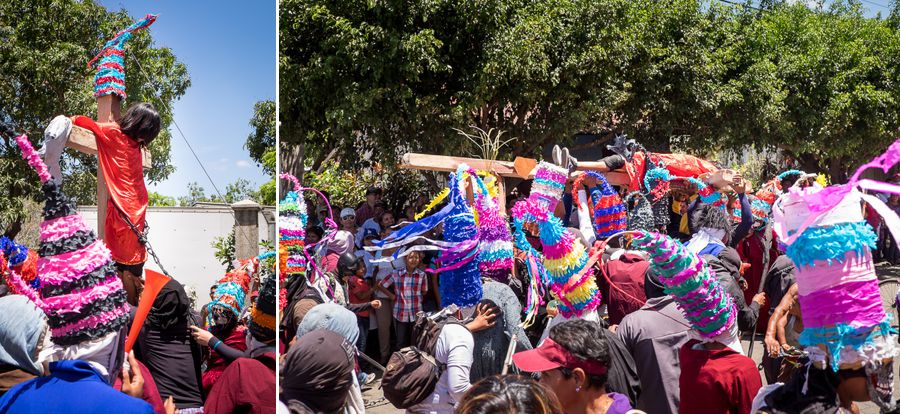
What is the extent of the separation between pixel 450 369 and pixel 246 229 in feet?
3.90

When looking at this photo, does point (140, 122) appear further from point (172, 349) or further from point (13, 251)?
point (172, 349)

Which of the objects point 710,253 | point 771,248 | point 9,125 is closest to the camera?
point 9,125

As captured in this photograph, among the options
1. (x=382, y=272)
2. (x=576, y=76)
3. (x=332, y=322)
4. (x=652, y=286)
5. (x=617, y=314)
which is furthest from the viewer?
(x=576, y=76)

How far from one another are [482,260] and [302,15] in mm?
7877

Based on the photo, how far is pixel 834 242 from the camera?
236 cm

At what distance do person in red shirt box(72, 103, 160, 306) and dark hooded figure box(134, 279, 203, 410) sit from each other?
0.35 meters

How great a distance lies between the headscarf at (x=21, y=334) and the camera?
2.22 m

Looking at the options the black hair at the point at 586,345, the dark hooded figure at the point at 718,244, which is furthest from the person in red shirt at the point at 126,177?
the dark hooded figure at the point at 718,244

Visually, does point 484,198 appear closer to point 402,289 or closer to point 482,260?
point 482,260

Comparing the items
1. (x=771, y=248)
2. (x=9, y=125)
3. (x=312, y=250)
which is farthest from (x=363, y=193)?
(x=9, y=125)

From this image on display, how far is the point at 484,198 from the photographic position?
4.74m

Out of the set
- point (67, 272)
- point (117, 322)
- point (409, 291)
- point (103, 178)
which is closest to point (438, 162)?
point (409, 291)

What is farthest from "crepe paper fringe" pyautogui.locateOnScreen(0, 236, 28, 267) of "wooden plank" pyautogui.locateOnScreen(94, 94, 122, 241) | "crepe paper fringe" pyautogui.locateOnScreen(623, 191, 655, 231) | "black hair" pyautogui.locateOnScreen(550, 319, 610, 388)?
"crepe paper fringe" pyautogui.locateOnScreen(623, 191, 655, 231)

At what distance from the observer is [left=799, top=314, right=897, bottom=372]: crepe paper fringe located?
2.33 meters
